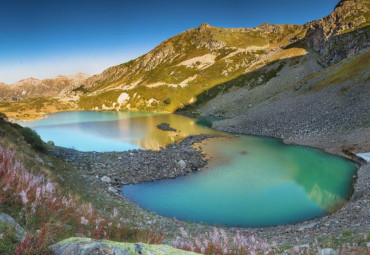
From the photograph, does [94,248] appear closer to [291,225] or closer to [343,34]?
[291,225]

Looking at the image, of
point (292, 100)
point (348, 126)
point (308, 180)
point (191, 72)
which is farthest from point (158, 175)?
point (191, 72)

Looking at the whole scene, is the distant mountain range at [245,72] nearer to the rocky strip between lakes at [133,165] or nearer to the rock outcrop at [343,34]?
the rock outcrop at [343,34]

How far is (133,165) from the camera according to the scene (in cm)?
2773

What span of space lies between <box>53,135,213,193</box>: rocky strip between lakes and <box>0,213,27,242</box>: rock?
17983 millimetres

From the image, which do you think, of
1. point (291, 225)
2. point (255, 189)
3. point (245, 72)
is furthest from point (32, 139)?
point (245, 72)

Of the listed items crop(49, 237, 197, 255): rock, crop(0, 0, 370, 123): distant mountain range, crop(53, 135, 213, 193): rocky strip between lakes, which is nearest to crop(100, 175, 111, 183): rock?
crop(53, 135, 213, 193): rocky strip between lakes

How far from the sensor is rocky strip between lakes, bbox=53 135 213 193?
24938 millimetres

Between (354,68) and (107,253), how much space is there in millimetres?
65550

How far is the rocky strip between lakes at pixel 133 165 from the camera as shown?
81.8ft

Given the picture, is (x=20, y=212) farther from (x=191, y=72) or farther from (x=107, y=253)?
(x=191, y=72)

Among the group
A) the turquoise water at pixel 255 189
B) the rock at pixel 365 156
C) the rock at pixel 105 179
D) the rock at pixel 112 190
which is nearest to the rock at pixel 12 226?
the turquoise water at pixel 255 189

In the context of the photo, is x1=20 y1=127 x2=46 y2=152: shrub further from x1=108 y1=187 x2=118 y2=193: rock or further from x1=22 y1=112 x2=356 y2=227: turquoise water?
x1=22 y1=112 x2=356 y2=227: turquoise water

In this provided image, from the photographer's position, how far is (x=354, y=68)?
52.5 m

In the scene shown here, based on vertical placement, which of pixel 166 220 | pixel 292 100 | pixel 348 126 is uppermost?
pixel 292 100
